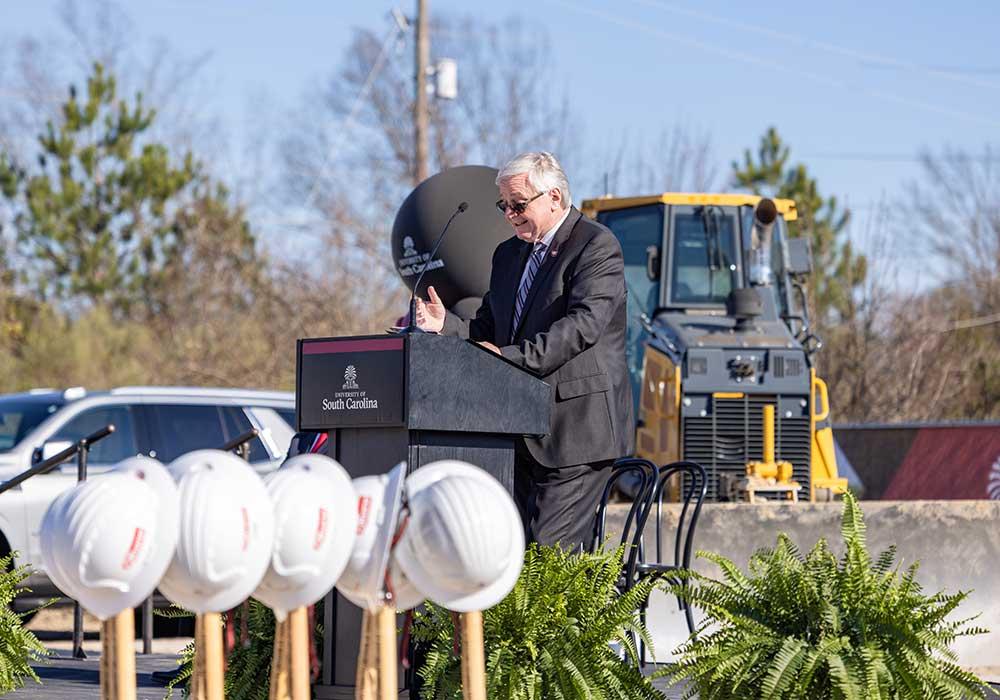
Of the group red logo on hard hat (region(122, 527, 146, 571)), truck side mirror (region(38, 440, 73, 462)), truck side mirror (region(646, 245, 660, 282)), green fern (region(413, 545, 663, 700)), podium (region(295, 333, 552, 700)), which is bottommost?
green fern (region(413, 545, 663, 700))

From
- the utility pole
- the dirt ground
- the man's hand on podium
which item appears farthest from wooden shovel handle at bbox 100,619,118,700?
the utility pole

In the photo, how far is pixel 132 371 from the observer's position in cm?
2909

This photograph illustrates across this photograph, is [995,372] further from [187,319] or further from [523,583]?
[523,583]

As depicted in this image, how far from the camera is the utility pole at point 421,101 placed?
23.3m

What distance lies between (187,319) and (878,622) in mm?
30516

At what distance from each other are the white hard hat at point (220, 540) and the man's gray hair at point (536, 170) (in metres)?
2.51

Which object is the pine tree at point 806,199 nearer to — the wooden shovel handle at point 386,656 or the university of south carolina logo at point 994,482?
the university of south carolina logo at point 994,482

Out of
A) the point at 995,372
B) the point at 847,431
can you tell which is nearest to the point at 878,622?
the point at 847,431

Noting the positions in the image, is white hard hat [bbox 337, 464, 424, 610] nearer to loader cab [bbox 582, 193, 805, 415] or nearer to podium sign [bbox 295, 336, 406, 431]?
podium sign [bbox 295, 336, 406, 431]

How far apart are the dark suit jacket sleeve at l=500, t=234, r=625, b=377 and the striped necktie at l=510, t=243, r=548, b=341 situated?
0.24 m

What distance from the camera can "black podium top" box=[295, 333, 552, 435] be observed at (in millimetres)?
4375

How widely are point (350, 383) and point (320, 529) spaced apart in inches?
49.8

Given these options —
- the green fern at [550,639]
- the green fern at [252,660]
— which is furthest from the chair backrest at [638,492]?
the green fern at [252,660]

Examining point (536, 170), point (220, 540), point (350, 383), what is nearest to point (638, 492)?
point (536, 170)
